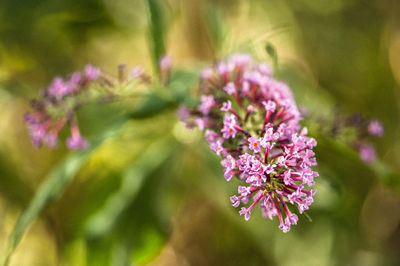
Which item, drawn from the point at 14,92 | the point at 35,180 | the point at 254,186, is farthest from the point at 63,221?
the point at 254,186

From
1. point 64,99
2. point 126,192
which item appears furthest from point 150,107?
point 126,192

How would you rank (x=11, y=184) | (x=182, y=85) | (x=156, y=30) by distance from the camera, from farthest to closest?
(x=11, y=184)
(x=182, y=85)
(x=156, y=30)

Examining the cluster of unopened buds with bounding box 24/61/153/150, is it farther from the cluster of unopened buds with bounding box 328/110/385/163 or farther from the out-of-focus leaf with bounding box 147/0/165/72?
the cluster of unopened buds with bounding box 328/110/385/163

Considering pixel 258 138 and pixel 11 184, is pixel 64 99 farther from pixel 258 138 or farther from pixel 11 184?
pixel 11 184

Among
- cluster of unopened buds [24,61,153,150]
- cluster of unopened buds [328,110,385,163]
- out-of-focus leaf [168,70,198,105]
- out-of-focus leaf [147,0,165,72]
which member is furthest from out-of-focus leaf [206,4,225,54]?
cluster of unopened buds [328,110,385,163]

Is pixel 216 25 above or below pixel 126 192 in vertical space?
above

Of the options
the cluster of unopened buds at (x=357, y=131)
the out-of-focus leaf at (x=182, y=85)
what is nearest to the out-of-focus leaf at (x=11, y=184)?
the out-of-focus leaf at (x=182, y=85)
